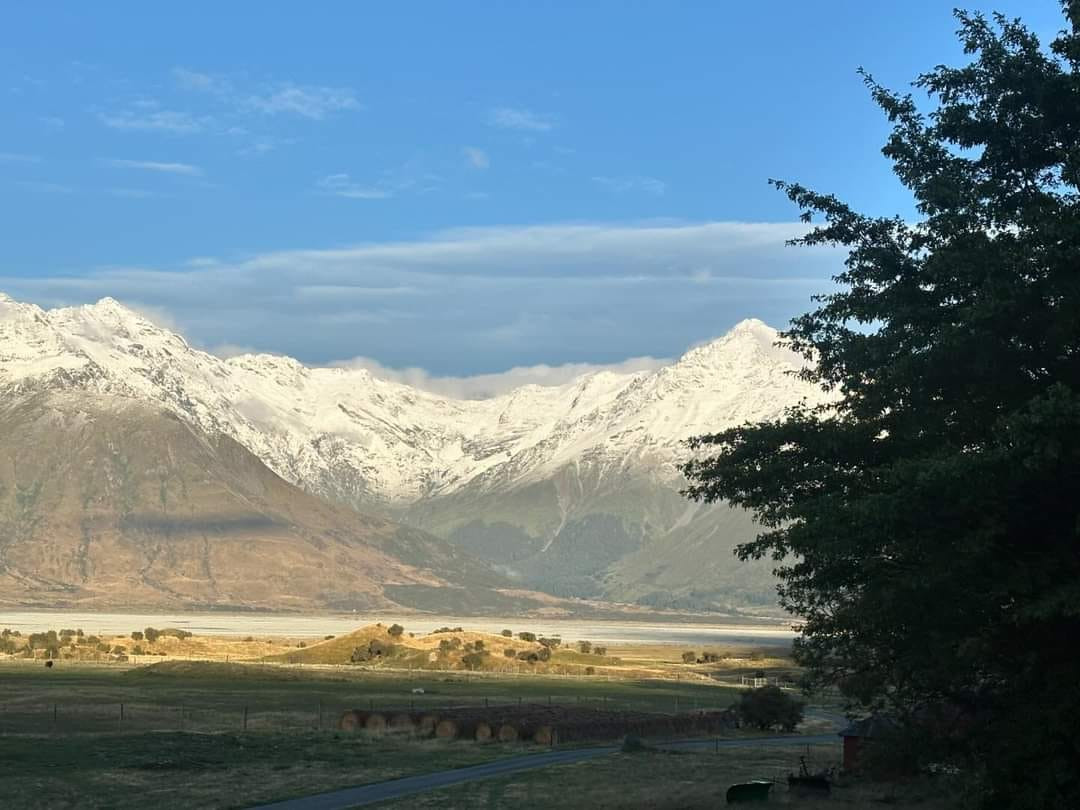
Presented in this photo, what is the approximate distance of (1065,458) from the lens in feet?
98.0

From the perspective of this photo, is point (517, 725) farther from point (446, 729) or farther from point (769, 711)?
point (769, 711)

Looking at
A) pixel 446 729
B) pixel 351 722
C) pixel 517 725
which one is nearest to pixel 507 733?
pixel 517 725

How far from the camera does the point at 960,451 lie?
32.2m

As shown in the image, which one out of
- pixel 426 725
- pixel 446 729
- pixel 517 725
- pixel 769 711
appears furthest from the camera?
pixel 769 711

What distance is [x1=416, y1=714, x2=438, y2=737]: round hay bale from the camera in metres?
79.9

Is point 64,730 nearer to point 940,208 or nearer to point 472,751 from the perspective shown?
point 472,751

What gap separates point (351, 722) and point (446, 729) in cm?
576

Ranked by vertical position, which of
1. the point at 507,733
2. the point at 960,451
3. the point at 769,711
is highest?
the point at 960,451

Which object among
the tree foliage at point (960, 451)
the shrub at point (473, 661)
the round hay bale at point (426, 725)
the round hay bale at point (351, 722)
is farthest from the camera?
the shrub at point (473, 661)

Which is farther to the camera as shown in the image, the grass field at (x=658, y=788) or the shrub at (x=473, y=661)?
the shrub at (x=473, y=661)

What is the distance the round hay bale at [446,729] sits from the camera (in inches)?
3113

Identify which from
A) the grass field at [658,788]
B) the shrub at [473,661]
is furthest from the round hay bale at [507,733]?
the shrub at [473,661]

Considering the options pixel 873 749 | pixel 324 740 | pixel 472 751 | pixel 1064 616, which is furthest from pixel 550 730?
pixel 1064 616

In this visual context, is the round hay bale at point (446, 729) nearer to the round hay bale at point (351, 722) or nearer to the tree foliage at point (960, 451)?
the round hay bale at point (351, 722)
